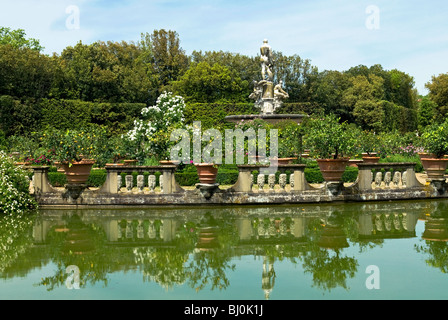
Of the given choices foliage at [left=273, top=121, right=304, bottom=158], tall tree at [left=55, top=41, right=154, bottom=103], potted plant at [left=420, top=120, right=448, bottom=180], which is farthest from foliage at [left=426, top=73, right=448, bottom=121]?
potted plant at [left=420, top=120, right=448, bottom=180]

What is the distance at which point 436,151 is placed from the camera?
1145 centimetres

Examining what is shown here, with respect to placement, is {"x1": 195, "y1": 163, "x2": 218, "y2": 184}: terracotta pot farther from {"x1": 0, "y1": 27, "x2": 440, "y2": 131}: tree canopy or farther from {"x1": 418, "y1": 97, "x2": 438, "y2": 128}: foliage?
{"x1": 418, "y1": 97, "x2": 438, "y2": 128}: foliage

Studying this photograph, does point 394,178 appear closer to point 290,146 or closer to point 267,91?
point 290,146

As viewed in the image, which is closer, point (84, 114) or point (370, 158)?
point (370, 158)

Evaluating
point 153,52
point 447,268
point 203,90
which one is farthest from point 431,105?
point 447,268

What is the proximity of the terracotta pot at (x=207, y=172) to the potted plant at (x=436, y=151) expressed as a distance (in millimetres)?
5158

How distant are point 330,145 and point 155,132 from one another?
6779 millimetres

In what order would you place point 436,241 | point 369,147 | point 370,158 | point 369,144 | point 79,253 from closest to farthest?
point 79,253
point 436,241
point 370,158
point 369,147
point 369,144

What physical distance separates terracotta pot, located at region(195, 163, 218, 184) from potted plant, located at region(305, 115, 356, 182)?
240 centimetres

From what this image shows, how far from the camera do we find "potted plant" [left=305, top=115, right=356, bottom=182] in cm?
1085

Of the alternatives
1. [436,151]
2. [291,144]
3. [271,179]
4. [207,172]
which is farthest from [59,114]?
[436,151]

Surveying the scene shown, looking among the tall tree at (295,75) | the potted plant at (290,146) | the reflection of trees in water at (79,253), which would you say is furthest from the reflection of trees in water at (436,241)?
the tall tree at (295,75)

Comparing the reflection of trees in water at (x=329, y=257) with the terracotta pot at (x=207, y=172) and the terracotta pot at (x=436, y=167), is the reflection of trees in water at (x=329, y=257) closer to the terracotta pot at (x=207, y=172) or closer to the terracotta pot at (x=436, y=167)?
the terracotta pot at (x=207, y=172)

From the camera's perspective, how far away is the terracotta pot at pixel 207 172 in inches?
410
